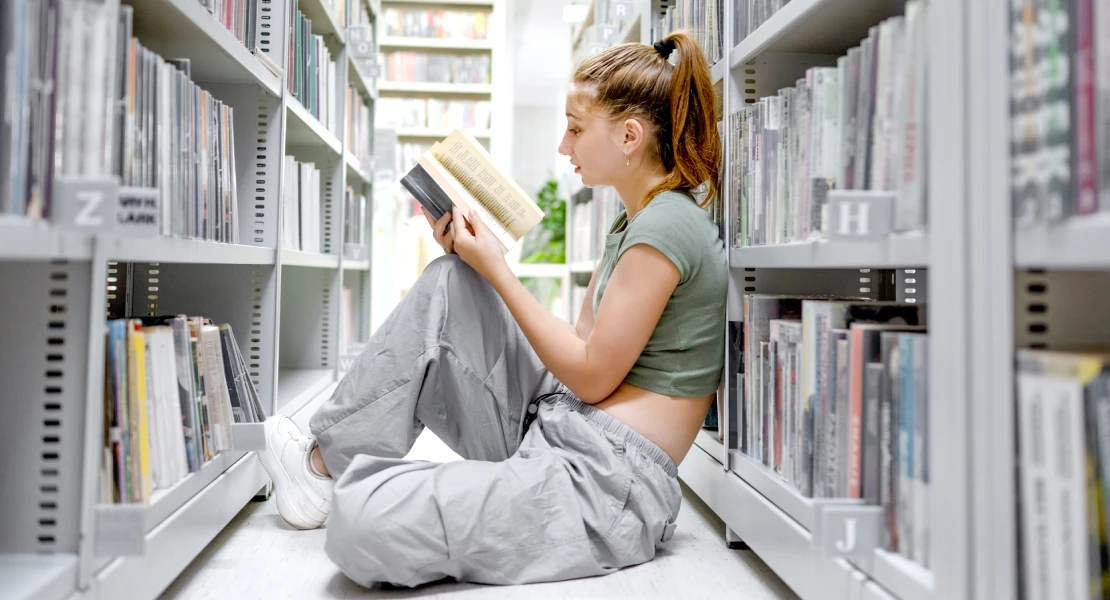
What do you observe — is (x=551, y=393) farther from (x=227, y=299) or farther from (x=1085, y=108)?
(x=1085, y=108)

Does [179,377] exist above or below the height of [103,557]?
above

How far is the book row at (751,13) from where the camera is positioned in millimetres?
1306

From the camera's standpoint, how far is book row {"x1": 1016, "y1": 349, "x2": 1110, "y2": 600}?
63 centimetres

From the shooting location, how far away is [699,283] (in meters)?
1.36

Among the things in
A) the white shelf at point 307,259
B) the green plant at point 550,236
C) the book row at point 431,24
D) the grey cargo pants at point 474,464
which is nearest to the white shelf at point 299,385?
the white shelf at point 307,259

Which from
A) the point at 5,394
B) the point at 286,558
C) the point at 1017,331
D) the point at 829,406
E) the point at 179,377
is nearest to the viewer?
the point at 1017,331

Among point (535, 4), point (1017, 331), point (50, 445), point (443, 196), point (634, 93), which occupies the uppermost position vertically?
point (535, 4)

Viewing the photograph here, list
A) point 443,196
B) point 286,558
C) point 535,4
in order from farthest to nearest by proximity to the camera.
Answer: point 535,4 → point 443,196 → point 286,558

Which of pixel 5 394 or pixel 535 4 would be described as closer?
pixel 5 394

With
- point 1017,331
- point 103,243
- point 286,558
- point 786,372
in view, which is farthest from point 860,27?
point 286,558

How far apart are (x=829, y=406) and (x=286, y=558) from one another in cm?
91

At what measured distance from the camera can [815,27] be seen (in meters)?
1.27

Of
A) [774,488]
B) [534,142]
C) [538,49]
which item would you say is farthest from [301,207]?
[534,142]

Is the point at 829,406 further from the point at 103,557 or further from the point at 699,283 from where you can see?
the point at 103,557
